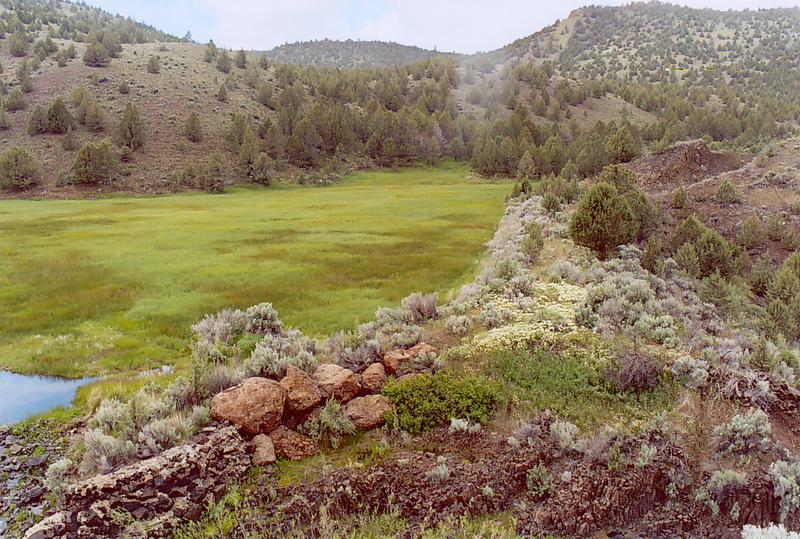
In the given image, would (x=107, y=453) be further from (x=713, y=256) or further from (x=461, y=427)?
(x=713, y=256)

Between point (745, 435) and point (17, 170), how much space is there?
6701 centimetres

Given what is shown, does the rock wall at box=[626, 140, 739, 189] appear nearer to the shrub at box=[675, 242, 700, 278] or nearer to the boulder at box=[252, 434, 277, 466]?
the shrub at box=[675, 242, 700, 278]

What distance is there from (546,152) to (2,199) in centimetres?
6596

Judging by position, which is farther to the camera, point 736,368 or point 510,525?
point 736,368

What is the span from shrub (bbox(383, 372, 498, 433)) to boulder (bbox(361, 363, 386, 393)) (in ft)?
1.00

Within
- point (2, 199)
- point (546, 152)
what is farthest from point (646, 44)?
point (2, 199)

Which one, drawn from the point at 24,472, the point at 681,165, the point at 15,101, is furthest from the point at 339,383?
the point at 15,101

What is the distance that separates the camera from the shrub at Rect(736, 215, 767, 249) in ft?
85.5

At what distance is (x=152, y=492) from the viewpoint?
7328 mm

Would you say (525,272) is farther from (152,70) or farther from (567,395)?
(152,70)

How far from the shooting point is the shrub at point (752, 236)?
2606 centimetres

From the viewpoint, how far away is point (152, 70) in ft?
291

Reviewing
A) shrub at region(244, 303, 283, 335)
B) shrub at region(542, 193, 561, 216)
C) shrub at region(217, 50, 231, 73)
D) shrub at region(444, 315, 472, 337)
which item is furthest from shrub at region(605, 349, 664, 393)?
shrub at region(217, 50, 231, 73)

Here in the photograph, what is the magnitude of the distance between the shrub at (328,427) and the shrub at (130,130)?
69.0m
